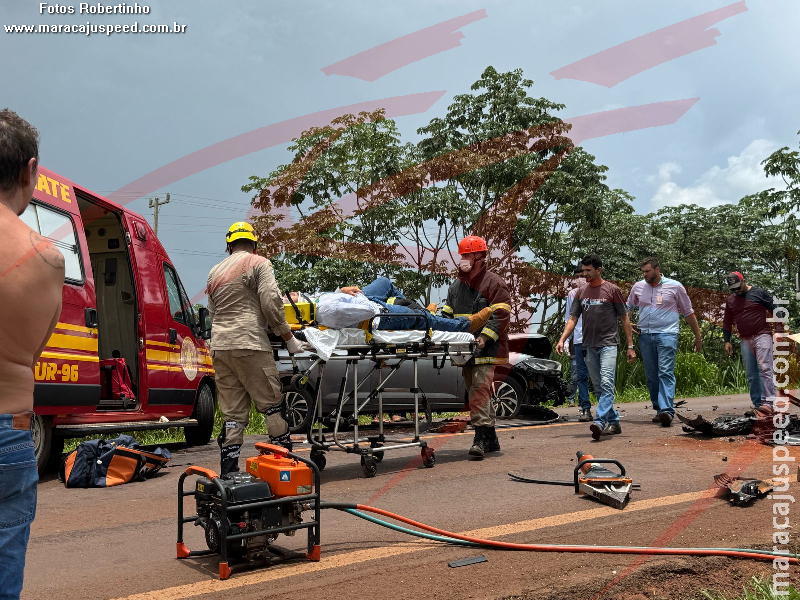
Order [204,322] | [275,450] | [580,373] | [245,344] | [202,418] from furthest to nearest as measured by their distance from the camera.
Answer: [580,373] < [202,418] < [204,322] < [245,344] < [275,450]

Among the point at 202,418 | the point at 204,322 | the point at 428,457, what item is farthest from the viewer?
the point at 202,418

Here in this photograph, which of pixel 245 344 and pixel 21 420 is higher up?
pixel 245 344

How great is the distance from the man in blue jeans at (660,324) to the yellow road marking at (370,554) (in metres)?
4.43

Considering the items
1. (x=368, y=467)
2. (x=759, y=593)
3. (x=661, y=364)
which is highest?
(x=661, y=364)

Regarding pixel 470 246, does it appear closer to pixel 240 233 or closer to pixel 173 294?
pixel 240 233

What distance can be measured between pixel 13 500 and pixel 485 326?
5930 millimetres

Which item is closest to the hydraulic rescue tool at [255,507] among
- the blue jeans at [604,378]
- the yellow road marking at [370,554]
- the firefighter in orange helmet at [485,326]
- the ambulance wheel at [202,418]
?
the yellow road marking at [370,554]

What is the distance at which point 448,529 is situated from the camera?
4.95 meters

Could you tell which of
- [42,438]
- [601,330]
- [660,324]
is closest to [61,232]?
[42,438]

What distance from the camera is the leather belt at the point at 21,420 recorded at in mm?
2283

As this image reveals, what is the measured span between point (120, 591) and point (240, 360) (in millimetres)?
2449

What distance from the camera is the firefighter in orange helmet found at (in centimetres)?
792

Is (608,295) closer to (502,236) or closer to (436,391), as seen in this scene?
(436,391)

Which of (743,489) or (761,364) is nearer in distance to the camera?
(743,489)
